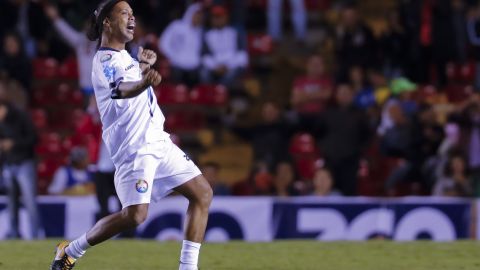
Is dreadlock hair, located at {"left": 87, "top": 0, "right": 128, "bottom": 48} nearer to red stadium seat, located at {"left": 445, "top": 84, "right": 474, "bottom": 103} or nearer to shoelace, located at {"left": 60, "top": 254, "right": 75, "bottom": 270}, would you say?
shoelace, located at {"left": 60, "top": 254, "right": 75, "bottom": 270}

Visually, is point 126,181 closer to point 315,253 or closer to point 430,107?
point 315,253

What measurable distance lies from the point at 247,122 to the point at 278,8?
2.46m

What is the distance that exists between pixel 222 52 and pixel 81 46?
216 cm

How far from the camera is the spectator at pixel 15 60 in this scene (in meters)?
18.9

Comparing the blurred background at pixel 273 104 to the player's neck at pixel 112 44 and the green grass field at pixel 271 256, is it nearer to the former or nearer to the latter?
the green grass field at pixel 271 256

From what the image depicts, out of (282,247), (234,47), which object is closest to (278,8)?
(234,47)

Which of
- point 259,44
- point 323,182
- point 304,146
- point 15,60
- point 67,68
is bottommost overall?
point 323,182

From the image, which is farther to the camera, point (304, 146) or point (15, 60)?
point (15, 60)

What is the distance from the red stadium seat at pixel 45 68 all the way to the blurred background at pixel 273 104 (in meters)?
0.02

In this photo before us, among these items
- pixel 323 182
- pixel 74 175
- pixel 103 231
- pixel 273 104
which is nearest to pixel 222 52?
pixel 273 104

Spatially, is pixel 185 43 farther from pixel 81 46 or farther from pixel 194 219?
pixel 194 219

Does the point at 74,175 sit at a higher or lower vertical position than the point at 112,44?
lower

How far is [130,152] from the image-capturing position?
30.4 ft

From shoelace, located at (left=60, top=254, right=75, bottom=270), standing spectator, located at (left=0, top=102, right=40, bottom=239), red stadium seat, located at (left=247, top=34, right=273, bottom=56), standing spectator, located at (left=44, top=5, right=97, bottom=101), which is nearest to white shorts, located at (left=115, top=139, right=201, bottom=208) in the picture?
shoelace, located at (left=60, top=254, right=75, bottom=270)
